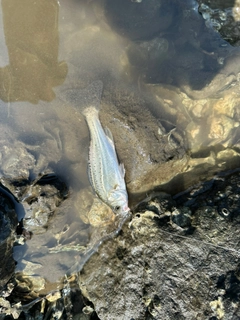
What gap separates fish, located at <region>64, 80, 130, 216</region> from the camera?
434 cm

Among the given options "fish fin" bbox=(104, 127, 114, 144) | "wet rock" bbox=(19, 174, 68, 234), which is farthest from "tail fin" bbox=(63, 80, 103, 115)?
"wet rock" bbox=(19, 174, 68, 234)

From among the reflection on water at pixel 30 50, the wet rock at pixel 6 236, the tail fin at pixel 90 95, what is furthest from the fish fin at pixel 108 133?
the wet rock at pixel 6 236

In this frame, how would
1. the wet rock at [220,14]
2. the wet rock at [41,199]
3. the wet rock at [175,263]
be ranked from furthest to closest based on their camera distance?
the wet rock at [220,14]
the wet rock at [41,199]
the wet rock at [175,263]

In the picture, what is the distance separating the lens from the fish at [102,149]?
4344 millimetres

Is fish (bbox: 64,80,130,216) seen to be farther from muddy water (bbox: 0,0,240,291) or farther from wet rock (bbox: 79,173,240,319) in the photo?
wet rock (bbox: 79,173,240,319)

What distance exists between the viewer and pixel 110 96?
438cm

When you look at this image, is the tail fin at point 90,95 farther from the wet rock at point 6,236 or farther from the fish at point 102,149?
the wet rock at point 6,236

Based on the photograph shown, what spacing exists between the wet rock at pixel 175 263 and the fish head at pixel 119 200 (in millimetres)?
278

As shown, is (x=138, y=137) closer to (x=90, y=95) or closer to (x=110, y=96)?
(x=110, y=96)

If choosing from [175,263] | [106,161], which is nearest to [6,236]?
[106,161]

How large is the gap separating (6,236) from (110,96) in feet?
9.39

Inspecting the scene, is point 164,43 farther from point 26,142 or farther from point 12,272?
point 12,272

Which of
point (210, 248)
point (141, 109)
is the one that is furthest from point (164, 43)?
point (210, 248)

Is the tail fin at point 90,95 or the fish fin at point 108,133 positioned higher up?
the tail fin at point 90,95
